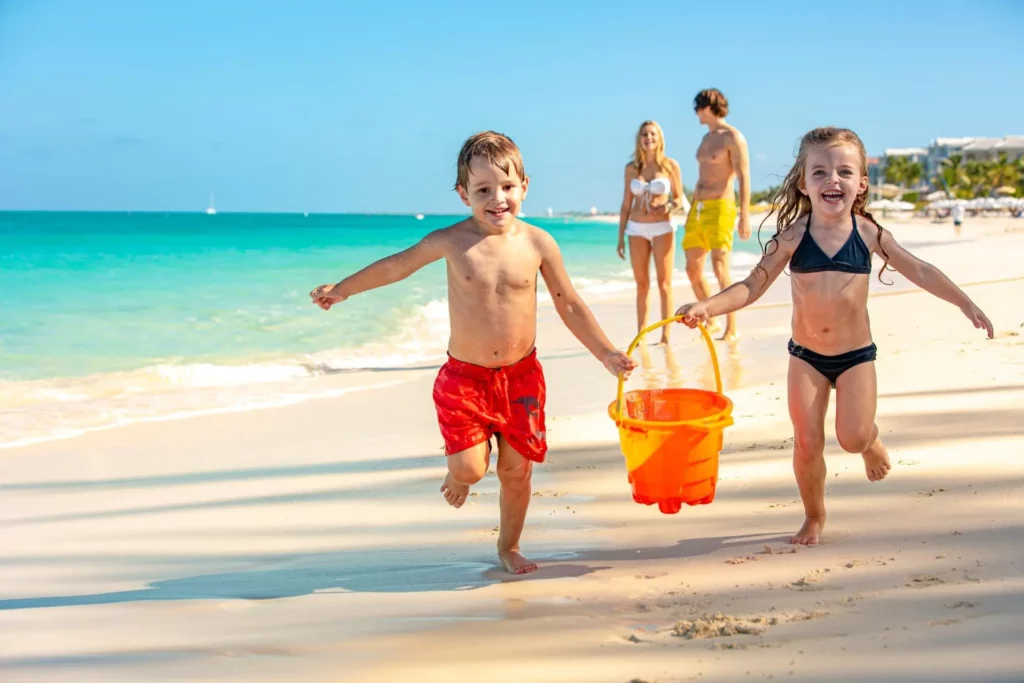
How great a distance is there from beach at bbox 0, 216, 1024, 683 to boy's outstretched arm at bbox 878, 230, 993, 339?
0.64m

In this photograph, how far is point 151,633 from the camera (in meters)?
2.96

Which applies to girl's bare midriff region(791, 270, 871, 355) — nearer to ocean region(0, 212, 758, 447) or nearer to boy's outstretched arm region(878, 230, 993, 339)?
boy's outstretched arm region(878, 230, 993, 339)

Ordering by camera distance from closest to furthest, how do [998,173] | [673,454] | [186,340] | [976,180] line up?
[673,454] < [186,340] < [998,173] < [976,180]

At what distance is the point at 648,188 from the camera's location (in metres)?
8.31

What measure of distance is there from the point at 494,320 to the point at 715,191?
5.32m

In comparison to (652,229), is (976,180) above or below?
above

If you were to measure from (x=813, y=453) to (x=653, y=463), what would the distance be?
1.99 ft

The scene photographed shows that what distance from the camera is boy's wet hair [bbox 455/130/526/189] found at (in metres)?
3.38

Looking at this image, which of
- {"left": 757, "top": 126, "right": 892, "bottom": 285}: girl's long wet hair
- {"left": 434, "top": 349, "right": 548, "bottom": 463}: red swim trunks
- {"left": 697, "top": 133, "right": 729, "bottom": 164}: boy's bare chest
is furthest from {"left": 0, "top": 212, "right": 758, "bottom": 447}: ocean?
{"left": 757, "top": 126, "right": 892, "bottom": 285}: girl's long wet hair

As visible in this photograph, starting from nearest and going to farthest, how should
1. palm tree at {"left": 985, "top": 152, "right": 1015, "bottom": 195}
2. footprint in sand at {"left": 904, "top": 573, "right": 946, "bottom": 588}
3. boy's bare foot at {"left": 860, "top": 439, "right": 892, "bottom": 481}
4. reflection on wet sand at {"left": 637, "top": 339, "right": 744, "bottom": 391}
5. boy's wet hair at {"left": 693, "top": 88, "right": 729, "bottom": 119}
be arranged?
footprint in sand at {"left": 904, "top": 573, "right": 946, "bottom": 588}, boy's bare foot at {"left": 860, "top": 439, "right": 892, "bottom": 481}, reflection on wet sand at {"left": 637, "top": 339, "right": 744, "bottom": 391}, boy's wet hair at {"left": 693, "top": 88, "right": 729, "bottom": 119}, palm tree at {"left": 985, "top": 152, "right": 1015, "bottom": 195}

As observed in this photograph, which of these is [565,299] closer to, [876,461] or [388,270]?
[388,270]

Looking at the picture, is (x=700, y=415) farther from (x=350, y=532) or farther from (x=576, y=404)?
(x=576, y=404)

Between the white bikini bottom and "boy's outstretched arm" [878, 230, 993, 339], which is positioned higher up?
the white bikini bottom

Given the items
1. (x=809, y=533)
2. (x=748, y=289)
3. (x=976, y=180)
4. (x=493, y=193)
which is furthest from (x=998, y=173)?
(x=493, y=193)
